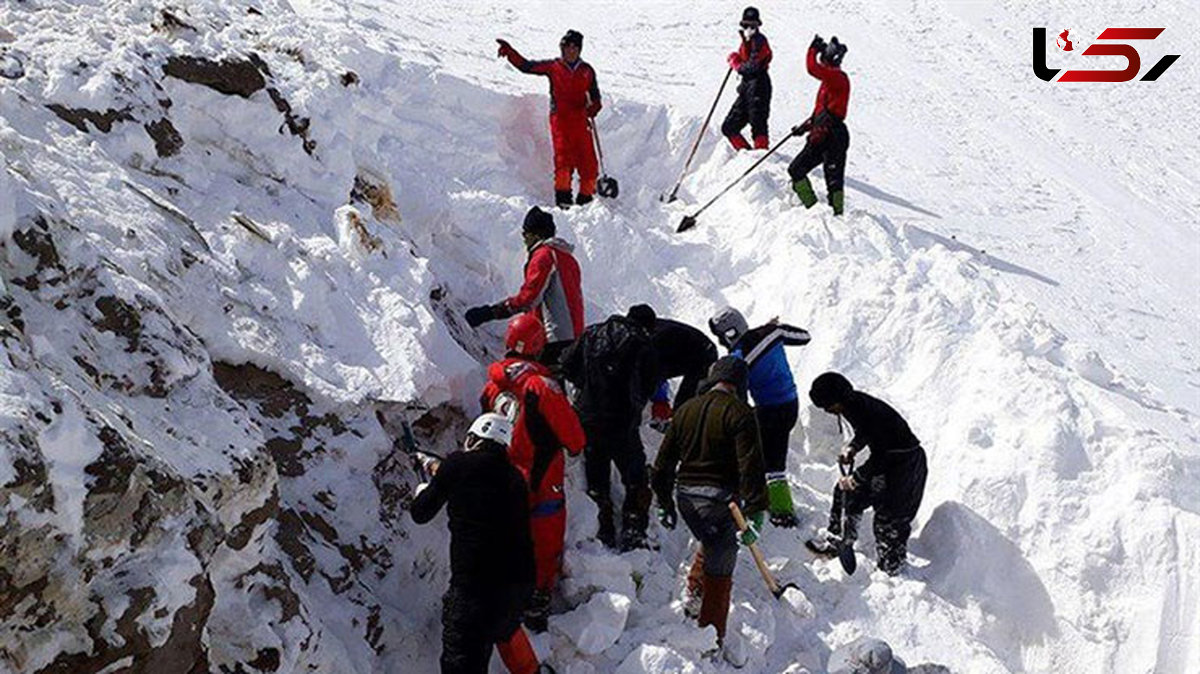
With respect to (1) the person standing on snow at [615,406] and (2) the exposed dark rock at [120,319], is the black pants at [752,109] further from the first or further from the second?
(2) the exposed dark rock at [120,319]

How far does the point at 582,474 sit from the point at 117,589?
3410 mm

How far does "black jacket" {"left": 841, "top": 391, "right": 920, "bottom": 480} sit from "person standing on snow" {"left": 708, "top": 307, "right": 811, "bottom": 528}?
48cm

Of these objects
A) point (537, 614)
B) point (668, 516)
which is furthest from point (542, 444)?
point (668, 516)

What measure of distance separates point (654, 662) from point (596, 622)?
0.37 meters

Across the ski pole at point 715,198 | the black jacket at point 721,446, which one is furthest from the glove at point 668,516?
the ski pole at point 715,198

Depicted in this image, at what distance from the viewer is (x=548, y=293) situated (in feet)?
23.9

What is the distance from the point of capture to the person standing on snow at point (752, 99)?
432 inches

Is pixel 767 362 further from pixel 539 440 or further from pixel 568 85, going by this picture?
pixel 568 85

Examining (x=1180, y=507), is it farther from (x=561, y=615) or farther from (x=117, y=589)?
(x=117, y=589)

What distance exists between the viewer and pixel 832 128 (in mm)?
9875

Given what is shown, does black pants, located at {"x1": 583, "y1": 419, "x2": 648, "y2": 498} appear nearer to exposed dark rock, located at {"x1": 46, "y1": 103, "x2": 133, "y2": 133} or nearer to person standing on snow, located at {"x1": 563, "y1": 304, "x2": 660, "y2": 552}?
person standing on snow, located at {"x1": 563, "y1": 304, "x2": 660, "y2": 552}

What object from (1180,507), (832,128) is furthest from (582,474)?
(832,128)

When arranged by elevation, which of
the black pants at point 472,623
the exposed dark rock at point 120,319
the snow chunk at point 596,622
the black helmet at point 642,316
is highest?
the exposed dark rock at point 120,319

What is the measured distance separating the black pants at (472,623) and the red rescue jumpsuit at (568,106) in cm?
496
